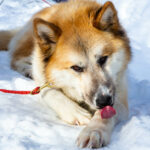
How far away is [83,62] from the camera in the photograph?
2.19 metres

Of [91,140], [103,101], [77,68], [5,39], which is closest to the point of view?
[91,140]

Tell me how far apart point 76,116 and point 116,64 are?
0.60m

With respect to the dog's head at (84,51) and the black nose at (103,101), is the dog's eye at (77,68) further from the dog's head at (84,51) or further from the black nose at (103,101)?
the black nose at (103,101)

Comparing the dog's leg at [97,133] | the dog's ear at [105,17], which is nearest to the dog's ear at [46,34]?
the dog's ear at [105,17]

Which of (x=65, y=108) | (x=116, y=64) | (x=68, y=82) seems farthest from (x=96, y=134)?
(x=116, y=64)

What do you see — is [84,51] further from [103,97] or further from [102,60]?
[103,97]

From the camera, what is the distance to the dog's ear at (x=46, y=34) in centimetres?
223

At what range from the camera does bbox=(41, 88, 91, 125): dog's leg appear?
88.1 inches

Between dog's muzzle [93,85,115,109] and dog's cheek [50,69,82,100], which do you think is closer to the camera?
dog's muzzle [93,85,115,109]

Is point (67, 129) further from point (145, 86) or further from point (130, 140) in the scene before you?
point (145, 86)

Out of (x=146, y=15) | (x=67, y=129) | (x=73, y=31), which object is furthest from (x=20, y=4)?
(x=67, y=129)

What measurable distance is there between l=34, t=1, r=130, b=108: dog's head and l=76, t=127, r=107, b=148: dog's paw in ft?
0.90

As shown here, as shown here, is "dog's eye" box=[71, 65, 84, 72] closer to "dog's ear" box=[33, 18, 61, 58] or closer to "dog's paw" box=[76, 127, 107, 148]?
"dog's ear" box=[33, 18, 61, 58]

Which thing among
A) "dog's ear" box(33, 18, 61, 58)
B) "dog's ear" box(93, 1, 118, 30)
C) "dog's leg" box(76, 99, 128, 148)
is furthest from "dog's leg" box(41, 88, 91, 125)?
"dog's ear" box(93, 1, 118, 30)
